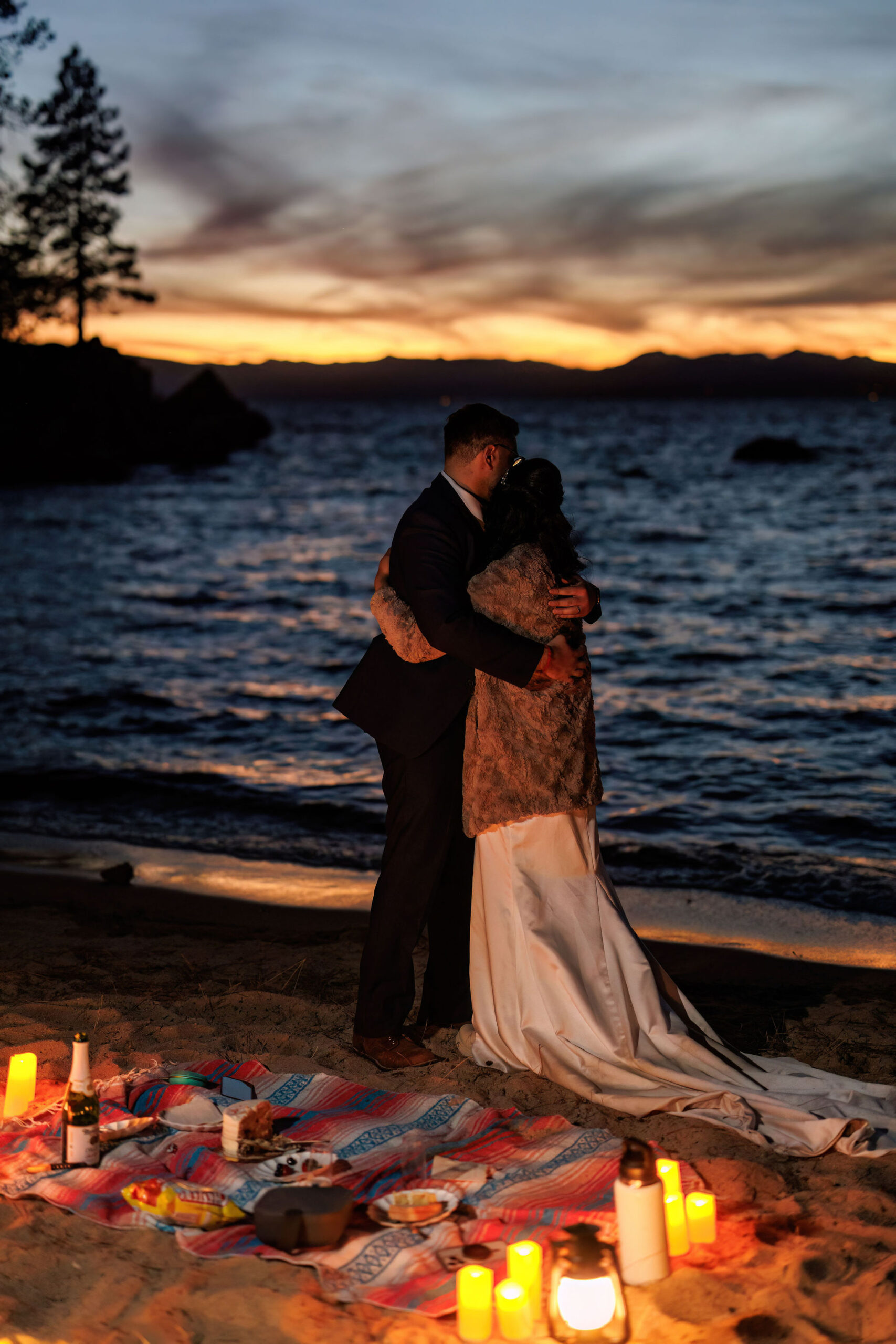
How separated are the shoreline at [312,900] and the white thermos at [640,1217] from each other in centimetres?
314

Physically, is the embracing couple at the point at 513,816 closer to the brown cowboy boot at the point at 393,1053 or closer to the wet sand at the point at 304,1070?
the brown cowboy boot at the point at 393,1053

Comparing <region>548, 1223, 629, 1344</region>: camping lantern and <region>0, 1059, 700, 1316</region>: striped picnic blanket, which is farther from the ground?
<region>548, 1223, 629, 1344</region>: camping lantern

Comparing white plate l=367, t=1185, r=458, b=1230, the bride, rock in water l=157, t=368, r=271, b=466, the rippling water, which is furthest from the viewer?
rock in water l=157, t=368, r=271, b=466

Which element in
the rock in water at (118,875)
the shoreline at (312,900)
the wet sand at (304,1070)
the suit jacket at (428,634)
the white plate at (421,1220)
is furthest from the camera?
the rock in water at (118,875)

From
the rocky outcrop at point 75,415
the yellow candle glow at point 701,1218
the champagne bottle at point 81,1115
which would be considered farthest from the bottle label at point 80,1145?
the rocky outcrop at point 75,415

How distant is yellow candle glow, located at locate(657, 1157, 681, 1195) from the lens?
290 centimetres

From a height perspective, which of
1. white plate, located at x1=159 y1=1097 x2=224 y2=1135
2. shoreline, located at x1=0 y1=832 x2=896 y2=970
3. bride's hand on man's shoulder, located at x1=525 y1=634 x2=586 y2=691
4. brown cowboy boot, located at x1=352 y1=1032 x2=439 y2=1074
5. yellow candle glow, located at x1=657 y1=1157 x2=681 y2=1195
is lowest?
shoreline, located at x1=0 y1=832 x2=896 y2=970

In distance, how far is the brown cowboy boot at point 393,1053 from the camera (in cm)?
405

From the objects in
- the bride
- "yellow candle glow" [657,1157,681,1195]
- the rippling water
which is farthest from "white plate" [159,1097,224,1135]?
the rippling water

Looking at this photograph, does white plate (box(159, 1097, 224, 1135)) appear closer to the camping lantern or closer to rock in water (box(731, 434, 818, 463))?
the camping lantern

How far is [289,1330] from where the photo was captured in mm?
2559

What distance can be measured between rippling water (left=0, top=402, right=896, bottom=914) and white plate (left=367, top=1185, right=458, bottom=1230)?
4.17 metres

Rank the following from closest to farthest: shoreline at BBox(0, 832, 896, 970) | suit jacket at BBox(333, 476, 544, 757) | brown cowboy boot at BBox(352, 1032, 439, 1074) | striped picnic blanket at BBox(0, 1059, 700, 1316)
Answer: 1. striped picnic blanket at BBox(0, 1059, 700, 1316)
2. suit jacket at BBox(333, 476, 544, 757)
3. brown cowboy boot at BBox(352, 1032, 439, 1074)
4. shoreline at BBox(0, 832, 896, 970)

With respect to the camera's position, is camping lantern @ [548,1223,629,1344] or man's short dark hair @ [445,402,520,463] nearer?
camping lantern @ [548,1223,629,1344]
